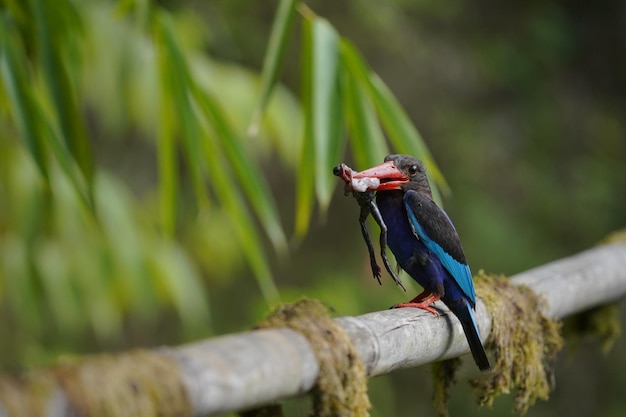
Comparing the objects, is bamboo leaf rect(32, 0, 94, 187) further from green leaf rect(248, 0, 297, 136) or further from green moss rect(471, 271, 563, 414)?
green moss rect(471, 271, 563, 414)

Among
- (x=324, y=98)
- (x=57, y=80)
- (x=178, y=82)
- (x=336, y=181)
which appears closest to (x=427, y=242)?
(x=324, y=98)

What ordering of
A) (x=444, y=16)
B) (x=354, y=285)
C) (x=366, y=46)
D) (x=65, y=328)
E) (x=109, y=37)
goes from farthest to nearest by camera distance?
(x=444, y=16)
(x=366, y=46)
(x=354, y=285)
(x=65, y=328)
(x=109, y=37)

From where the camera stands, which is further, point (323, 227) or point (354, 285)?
point (323, 227)

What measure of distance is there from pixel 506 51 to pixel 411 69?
929 mm

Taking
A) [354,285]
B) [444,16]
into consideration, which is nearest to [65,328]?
[354,285]

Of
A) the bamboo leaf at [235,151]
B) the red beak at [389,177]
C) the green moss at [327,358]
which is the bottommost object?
the green moss at [327,358]

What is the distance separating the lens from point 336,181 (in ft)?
14.5

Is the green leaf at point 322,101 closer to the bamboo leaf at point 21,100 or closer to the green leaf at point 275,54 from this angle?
the green leaf at point 275,54

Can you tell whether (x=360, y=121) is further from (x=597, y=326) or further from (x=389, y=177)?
(x=597, y=326)

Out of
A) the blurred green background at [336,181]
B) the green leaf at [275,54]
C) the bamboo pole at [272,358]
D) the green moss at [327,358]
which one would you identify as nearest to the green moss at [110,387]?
the bamboo pole at [272,358]

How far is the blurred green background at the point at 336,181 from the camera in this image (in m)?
3.64

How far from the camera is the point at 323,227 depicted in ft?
23.5

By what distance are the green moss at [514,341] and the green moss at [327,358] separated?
634 millimetres

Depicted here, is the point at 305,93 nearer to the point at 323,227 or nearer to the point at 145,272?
the point at 145,272
